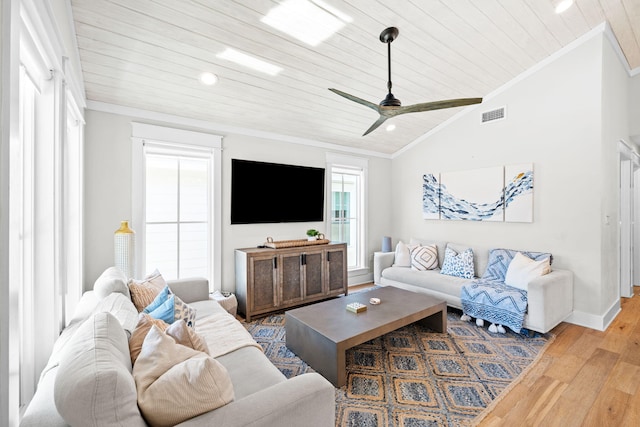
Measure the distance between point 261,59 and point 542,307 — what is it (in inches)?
141

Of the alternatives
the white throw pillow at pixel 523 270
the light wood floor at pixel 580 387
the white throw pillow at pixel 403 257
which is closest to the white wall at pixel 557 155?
the white throw pillow at pixel 523 270

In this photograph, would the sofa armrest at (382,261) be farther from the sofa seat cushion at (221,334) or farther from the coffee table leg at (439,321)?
the sofa seat cushion at (221,334)

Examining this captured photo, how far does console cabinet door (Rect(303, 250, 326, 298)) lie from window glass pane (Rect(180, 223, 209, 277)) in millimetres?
1269

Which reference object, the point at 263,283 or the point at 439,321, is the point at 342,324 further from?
the point at 263,283

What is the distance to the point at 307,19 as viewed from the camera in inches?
96.3

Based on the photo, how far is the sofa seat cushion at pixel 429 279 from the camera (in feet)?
12.3

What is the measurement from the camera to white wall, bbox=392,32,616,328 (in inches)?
131

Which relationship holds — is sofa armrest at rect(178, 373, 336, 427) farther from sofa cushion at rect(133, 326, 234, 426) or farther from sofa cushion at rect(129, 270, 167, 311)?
sofa cushion at rect(129, 270, 167, 311)

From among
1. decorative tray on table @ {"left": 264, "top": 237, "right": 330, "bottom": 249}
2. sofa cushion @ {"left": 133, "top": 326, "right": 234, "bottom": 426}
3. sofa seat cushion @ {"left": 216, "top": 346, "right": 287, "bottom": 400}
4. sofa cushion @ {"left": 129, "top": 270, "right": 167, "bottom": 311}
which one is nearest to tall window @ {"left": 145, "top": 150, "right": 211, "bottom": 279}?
decorative tray on table @ {"left": 264, "top": 237, "right": 330, "bottom": 249}

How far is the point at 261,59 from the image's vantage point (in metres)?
2.79

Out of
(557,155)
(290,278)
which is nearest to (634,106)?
(557,155)

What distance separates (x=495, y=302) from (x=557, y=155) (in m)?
1.93

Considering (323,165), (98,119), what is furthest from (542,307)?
(98,119)

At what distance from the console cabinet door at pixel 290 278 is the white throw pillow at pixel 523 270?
248 centimetres
